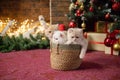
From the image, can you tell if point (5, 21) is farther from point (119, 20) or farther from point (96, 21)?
point (119, 20)

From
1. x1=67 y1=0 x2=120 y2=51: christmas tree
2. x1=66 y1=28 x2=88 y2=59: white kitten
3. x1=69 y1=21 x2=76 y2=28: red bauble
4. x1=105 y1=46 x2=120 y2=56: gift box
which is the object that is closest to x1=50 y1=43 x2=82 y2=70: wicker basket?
x1=66 y1=28 x2=88 y2=59: white kitten

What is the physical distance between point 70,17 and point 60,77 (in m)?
1.41

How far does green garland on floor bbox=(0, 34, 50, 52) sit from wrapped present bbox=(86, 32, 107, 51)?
22.3 inches

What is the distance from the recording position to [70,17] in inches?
123

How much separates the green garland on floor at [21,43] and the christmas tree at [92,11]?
44 centimetres

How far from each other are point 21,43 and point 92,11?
3.21 feet

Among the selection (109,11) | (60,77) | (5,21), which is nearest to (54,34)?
(60,77)

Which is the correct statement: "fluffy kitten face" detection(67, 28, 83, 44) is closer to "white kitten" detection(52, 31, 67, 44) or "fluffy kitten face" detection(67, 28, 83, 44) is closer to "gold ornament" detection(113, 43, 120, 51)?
"white kitten" detection(52, 31, 67, 44)

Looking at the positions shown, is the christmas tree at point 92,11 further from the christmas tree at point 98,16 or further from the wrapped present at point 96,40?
the wrapped present at point 96,40

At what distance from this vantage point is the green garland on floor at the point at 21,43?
113 inches

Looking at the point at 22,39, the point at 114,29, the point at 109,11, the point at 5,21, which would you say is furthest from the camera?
the point at 5,21

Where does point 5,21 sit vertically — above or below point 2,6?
below

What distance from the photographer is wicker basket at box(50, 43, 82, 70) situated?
1.95 m

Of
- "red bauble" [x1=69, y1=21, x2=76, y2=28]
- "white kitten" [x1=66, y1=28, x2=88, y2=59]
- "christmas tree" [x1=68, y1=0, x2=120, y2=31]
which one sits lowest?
"white kitten" [x1=66, y1=28, x2=88, y2=59]
